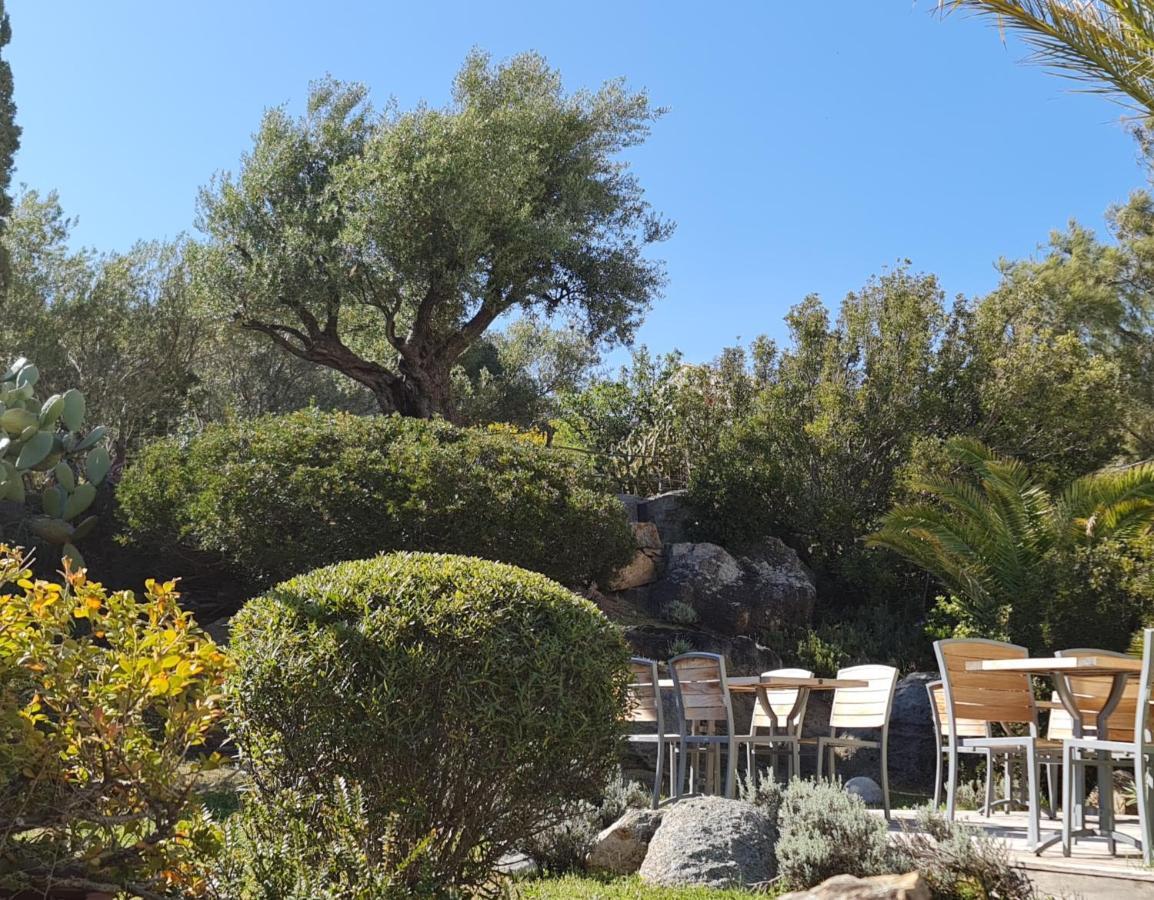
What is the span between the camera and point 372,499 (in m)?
11.1

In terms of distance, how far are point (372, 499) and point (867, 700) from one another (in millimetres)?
5495

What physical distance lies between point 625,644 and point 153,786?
6.01ft

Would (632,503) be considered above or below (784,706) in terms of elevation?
above

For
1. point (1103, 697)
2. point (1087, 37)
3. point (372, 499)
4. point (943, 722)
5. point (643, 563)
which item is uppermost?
point (1087, 37)

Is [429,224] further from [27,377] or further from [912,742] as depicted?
[912,742]

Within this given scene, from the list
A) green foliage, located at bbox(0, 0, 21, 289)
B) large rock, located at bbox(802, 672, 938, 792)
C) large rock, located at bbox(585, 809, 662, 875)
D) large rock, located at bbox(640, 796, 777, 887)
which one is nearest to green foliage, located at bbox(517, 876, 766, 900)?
large rock, located at bbox(640, 796, 777, 887)

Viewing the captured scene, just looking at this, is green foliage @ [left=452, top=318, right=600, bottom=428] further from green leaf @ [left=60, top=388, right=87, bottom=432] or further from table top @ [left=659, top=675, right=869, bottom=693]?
table top @ [left=659, top=675, right=869, bottom=693]

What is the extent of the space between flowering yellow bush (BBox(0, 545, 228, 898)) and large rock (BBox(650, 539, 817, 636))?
32.5ft

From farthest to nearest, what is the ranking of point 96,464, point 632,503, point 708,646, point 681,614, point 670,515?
point 632,503 < point 670,515 < point 681,614 < point 96,464 < point 708,646

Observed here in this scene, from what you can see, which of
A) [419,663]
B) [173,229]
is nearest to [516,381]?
[173,229]

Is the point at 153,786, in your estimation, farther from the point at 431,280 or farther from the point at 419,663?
the point at 431,280

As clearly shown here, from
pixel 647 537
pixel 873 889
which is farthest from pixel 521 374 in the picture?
pixel 873 889

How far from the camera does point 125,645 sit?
3.99 meters

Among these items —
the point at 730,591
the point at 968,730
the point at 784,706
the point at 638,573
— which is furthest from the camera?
the point at 638,573
